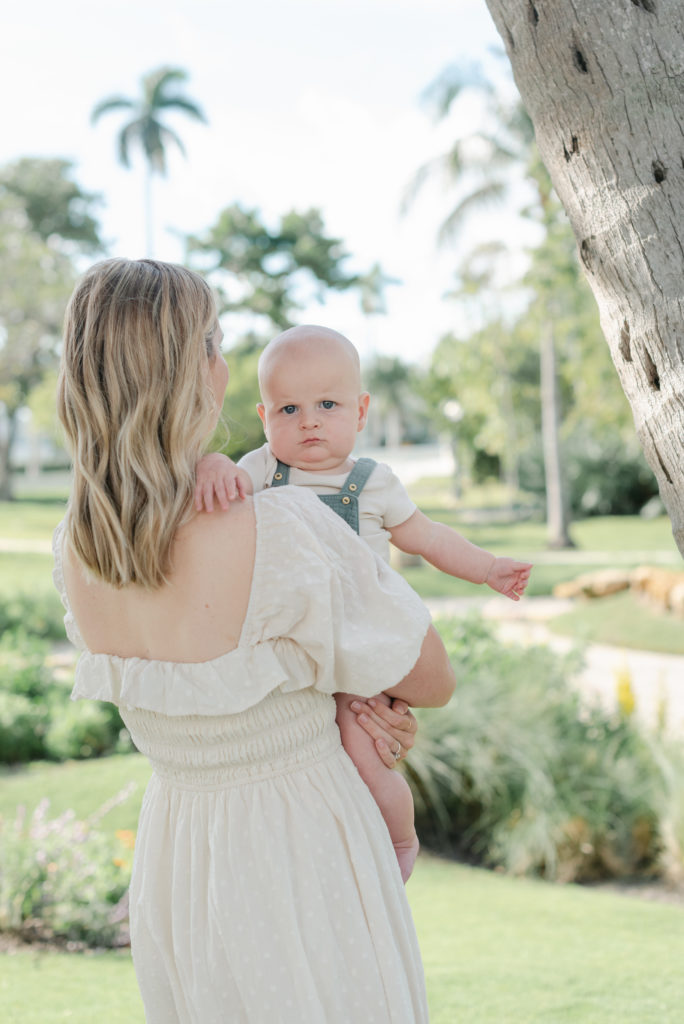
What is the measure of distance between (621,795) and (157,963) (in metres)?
4.44

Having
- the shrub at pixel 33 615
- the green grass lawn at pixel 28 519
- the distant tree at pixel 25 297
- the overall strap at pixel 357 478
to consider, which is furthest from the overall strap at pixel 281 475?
the distant tree at pixel 25 297

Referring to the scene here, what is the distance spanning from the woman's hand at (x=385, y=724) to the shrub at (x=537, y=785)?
12.9 ft

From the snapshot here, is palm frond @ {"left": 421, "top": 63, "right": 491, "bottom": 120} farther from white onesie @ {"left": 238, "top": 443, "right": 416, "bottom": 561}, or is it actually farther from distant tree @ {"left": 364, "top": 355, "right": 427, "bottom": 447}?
distant tree @ {"left": 364, "top": 355, "right": 427, "bottom": 447}

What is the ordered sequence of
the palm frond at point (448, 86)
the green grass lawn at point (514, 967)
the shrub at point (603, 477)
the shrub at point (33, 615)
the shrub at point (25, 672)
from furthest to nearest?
1. the shrub at point (603, 477)
2. the palm frond at point (448, 86)
3. the shrub at point (33, 615)
4. the shrub at point (25, 672)
5. the green grass lawn at point (514, 967)

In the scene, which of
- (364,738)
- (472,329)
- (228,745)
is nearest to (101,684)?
(228,745)

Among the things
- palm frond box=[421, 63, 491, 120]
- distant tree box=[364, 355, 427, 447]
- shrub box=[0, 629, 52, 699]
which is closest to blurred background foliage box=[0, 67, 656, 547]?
palm frond box=[421, 63, 491, 120]

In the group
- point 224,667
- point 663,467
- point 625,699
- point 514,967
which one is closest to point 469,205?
point 625,699

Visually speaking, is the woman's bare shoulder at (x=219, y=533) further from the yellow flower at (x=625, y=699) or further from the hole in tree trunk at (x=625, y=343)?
the yellow flower at (x=625, y=699)

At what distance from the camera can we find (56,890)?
430cm

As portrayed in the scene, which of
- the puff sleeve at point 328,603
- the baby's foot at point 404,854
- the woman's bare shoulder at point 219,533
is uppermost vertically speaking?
the woman's bare shoulder at point 219,533

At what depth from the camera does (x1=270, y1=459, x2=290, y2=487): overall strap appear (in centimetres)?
193

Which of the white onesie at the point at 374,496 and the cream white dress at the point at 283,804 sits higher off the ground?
the white onesie at the point at 374,496

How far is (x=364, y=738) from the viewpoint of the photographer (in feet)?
5.85

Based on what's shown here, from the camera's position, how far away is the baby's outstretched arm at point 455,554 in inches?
77.4
